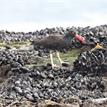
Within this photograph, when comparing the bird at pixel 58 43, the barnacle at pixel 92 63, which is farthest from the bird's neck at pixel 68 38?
the barnacle at pixel 92 63

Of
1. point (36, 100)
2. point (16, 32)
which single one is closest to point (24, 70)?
point (36, 100)

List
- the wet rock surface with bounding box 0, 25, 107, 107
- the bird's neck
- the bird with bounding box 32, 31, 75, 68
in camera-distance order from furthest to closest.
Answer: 1. the bird's neck
2. the bird with bounding box 32, 31, 75, 68
3. the wet rock surface with bounding box 0, 25, 107, 107

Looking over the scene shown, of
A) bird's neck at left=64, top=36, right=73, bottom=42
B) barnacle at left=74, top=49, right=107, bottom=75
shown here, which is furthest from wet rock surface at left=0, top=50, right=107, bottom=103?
bird's neck at left=64, top=36, right=73, bottom=42

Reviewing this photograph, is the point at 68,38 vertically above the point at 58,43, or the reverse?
the point at 68,38

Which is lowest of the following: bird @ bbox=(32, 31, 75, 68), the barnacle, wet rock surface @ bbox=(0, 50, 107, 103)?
wet rock surface @ bbox=(0, 50, 107, 103)

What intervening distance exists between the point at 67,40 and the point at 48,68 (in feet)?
8.67

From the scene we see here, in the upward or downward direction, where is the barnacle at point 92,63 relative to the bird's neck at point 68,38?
downward

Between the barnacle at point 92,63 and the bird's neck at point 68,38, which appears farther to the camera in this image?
the bird's neck at point 68,38

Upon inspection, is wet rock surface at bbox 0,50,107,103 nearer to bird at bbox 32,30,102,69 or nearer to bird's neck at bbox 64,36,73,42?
bird at bbox 32,30,102,69

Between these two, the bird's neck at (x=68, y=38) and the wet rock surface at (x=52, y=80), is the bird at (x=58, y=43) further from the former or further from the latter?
the wet rock surface at (x=52, y=80)

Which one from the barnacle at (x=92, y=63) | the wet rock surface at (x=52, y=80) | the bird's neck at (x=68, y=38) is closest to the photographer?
the wet rock surface at (x=52, y=80)

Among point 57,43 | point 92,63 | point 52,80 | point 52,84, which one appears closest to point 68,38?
point 57,43

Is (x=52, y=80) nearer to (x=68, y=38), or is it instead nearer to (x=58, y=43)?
(x=58, y=43)

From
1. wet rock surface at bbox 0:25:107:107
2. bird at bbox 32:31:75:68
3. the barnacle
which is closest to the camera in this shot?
wet rock surface at bbox 0:25:107:107
